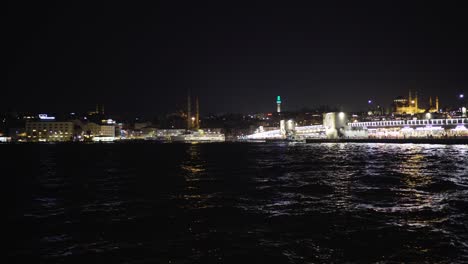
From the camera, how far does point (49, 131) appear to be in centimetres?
15575

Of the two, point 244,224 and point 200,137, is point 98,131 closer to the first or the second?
point 200,137

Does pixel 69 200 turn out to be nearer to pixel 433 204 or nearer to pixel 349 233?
pixel 349 233

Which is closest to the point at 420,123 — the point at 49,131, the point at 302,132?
the point at 302,132

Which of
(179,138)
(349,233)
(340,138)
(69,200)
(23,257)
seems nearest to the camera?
(23,257)

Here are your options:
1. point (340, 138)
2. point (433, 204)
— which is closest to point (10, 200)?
point (433, 204)

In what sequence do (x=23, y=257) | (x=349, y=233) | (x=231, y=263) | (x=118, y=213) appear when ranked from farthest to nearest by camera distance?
(x=118, y=213) → (x=349, y=233) → (x=23, y=257) → (x=231, y=263)

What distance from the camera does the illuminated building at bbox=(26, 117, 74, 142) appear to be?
152250 mm

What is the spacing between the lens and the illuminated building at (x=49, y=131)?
152 metres

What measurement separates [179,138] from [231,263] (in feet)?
630

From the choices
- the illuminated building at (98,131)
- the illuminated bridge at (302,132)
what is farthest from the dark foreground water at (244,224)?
the illuminated building at (98,131)

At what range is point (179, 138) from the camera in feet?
647

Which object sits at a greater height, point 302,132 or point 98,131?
point 98,131

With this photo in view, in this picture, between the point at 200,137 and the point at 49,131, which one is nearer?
the point at 49,131

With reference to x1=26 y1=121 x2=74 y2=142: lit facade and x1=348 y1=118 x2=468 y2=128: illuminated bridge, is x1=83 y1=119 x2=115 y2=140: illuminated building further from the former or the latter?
x1=348 y1=118 x2=468 y2=128: illuminated bridge
